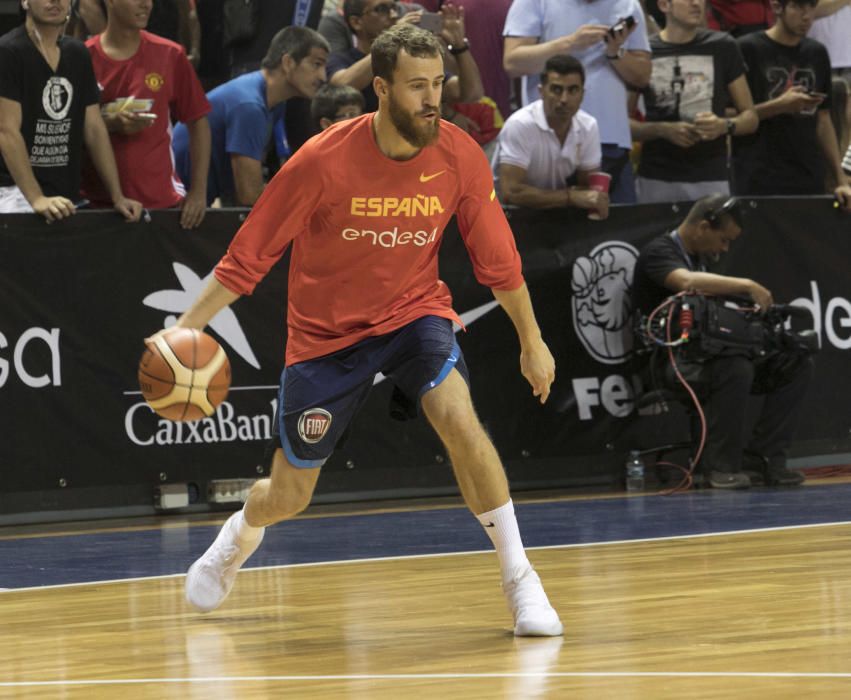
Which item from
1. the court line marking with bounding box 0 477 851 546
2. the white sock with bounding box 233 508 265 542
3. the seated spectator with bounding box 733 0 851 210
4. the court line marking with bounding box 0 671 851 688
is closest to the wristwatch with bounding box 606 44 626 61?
the seated spectator with bounding box 733 0 851 210

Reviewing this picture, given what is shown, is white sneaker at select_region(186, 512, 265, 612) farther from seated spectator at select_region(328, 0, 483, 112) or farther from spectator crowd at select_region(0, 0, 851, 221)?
seated spectator at select_region(328, 0, 483, 112)

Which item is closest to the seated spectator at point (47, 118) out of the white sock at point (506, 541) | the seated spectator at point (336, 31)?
the seated spectator at point (336, 31)

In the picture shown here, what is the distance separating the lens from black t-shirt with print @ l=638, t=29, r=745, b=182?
39.2 ft

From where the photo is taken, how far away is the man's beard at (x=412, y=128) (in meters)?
5.93

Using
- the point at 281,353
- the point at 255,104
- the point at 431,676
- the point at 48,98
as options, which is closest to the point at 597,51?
the point at 255,104

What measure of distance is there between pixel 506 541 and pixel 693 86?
673cm

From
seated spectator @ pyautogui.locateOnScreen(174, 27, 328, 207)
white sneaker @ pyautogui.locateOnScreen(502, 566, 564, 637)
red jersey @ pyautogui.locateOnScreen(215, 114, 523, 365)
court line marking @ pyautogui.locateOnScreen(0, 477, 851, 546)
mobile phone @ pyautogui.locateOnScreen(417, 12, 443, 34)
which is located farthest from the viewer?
mobile phone @ pyautogui.locateOnScreen(417, 12, 443, 34)

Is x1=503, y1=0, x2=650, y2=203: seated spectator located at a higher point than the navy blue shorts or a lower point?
higher

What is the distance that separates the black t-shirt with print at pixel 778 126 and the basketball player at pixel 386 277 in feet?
22.1

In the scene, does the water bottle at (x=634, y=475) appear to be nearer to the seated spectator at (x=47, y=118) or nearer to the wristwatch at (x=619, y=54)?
the wristwatch at (x=619, y=54)

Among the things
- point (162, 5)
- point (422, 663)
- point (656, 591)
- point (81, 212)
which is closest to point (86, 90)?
point (81, 212)

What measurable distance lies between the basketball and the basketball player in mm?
142

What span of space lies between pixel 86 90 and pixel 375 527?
3146 millimetres

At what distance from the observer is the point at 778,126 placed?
1257 centimetres
